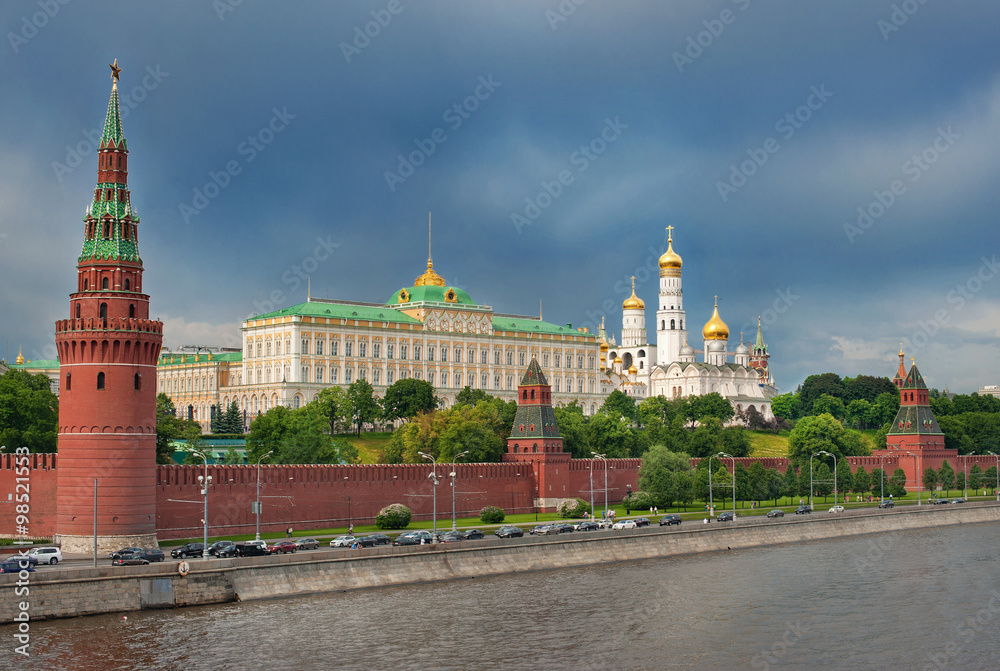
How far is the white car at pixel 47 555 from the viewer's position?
60375mm

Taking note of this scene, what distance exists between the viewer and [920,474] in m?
130

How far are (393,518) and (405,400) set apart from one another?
6287 cm

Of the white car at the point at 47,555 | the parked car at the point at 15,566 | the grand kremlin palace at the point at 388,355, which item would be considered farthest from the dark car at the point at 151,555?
the grand kremlin palace at the point at 388,355

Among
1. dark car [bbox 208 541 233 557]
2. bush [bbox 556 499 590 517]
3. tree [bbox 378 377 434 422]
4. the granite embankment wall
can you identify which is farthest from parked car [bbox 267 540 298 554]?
tree [bbox 378 377 434 422]

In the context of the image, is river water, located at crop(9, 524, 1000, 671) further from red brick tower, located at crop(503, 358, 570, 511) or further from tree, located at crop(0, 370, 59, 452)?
tree, located at crop(0, 370, 59, 452)

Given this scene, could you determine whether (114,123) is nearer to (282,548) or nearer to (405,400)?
(282,548)

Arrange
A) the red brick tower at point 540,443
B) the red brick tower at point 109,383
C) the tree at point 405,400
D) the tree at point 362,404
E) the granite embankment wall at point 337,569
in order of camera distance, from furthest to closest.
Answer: the tree at point 405,400 < the tree at point 362,404 < the red brick tower at point 540,443 < the red brick tower at point 109,383 < the granite embankment wall at point 337,569

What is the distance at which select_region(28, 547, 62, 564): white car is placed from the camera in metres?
60.4

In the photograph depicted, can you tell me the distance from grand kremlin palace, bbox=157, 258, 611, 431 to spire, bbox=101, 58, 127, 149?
8472 cm

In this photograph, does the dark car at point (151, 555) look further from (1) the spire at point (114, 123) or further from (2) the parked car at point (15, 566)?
(1) the spire at point (114, 123)

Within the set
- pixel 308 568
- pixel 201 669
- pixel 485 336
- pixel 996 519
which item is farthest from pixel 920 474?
pixel 201 669

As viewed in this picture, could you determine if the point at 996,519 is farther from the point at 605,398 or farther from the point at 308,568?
the point at 605,398

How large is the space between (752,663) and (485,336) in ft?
409

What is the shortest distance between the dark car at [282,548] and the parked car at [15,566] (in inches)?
456
